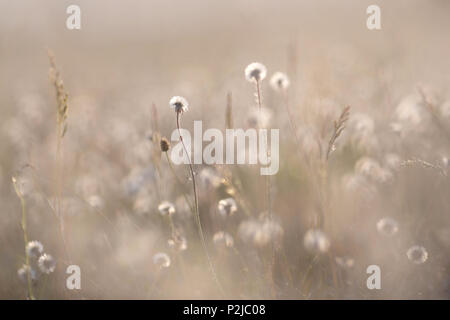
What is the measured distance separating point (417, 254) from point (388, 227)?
0.17 m

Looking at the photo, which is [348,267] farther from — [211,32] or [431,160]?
[211,32]

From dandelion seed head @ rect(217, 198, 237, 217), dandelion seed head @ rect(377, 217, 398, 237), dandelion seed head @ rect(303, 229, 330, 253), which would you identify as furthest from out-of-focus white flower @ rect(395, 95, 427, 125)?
dandelion seed head @ rect(217, 198, 237, 217)

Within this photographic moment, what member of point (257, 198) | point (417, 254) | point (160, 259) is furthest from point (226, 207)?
point (417, 254)

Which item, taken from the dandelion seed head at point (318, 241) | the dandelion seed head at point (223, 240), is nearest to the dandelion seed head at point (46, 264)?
the dandelion seed head at point (223, 240)

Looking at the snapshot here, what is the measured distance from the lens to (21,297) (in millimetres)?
1983

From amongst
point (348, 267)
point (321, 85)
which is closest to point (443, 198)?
point (348, 267)

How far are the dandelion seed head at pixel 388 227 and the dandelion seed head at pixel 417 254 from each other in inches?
4.4

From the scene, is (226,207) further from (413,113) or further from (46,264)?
(413,113)

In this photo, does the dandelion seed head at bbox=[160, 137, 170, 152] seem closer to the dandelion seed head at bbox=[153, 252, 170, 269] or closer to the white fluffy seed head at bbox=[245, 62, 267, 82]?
the white fluffy seed head at bbox=[245, 62, 267, 82]

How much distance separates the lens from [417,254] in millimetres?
1766

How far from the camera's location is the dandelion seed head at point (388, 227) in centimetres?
188

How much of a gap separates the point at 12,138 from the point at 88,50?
248 inches

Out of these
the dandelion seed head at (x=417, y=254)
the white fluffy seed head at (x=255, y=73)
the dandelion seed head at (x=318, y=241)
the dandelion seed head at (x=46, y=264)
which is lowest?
the dandelion seed head at (x=46, y=264)

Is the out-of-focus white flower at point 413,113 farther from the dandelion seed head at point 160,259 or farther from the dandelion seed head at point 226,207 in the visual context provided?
the dandelion seed head at point 160,259
